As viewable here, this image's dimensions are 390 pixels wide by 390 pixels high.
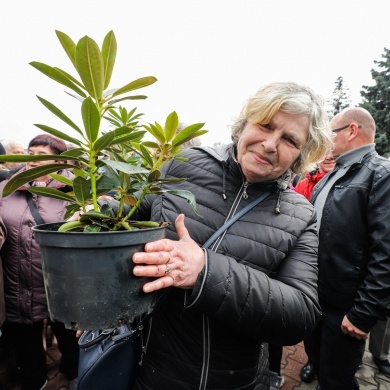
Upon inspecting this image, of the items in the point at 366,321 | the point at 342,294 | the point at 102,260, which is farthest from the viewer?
the point at 342,294

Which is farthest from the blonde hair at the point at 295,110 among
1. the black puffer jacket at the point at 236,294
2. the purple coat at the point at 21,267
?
the purple coat at the point at 21,267

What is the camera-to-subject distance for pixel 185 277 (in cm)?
85

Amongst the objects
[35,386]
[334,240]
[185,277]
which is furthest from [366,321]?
[35,386]

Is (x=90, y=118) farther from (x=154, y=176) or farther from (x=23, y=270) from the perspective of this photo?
(x=23, y=270)

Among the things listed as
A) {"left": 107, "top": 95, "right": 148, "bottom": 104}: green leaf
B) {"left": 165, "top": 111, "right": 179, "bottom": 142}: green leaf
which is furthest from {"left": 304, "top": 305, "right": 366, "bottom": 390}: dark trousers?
{"left": 107, "top": 95, "right": 148, "bottom": 104}: green leaf

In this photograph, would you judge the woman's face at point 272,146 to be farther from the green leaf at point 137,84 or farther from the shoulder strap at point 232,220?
the green leaf at point 137,84

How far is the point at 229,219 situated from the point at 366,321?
1377mm

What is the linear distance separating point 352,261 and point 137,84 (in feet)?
6.26

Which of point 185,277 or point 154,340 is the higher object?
point 185,277

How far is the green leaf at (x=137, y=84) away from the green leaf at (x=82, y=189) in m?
0.26

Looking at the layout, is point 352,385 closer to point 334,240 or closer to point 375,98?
point 334,240

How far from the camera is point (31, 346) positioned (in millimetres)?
2285

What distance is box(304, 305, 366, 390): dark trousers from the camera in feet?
6.53

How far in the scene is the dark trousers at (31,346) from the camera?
2.26 meters
